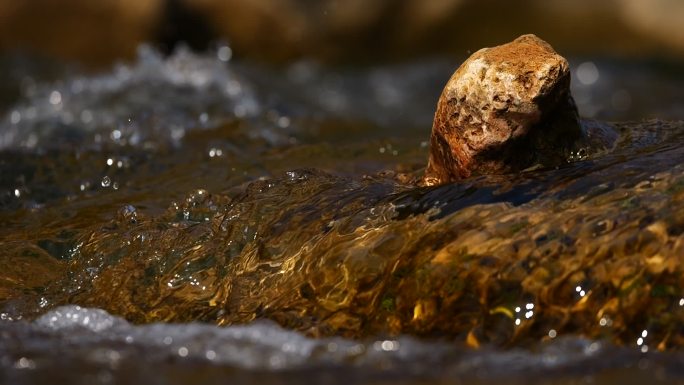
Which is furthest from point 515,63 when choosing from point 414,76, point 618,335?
point 414,76

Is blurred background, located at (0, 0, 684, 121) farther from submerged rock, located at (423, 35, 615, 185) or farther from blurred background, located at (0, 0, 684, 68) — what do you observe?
submerged rock, located at (423, 35, 615, 185)

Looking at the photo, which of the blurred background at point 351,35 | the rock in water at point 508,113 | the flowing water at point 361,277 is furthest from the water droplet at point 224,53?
the rock in water at point 508,113

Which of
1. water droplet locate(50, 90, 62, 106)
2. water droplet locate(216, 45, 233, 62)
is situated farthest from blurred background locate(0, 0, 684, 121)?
water droplet locate(50, 90, 62, 106)

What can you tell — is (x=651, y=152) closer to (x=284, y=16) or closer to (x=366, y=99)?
(x=366, y=99)

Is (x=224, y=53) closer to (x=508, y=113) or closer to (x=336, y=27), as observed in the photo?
(x=336, y=27)

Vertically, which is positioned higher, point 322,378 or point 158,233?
point 158,233

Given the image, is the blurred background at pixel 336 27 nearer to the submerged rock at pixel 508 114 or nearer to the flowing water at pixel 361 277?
the flowing water at pixel 361 277
